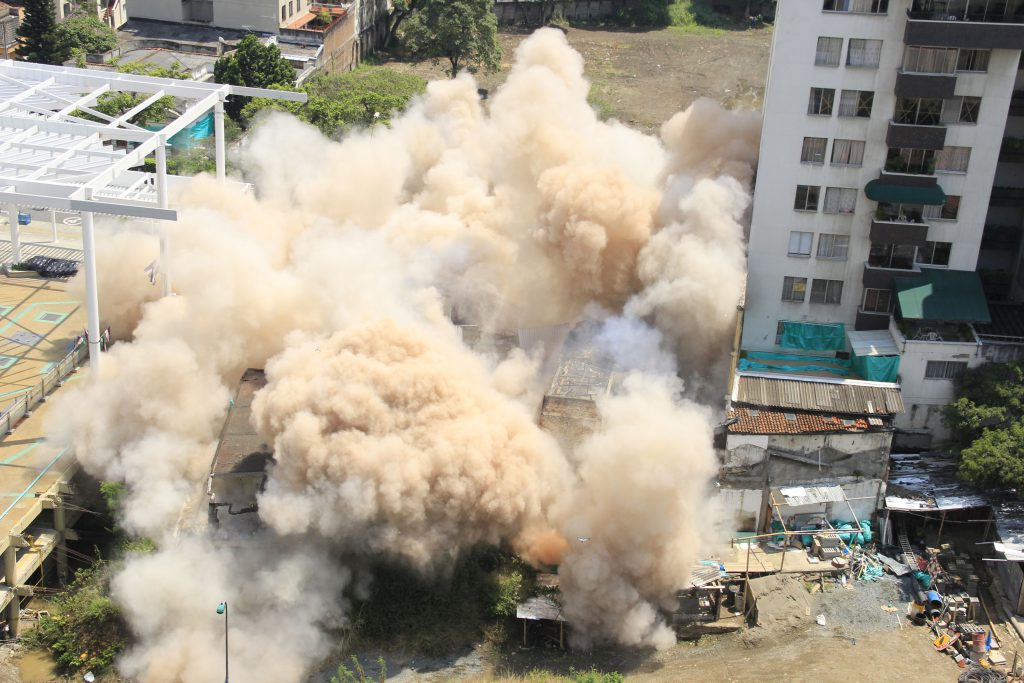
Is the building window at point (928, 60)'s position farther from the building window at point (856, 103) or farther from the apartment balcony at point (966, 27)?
the building window at point (856, 103)

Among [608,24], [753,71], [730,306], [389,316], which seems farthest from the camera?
[608,24]

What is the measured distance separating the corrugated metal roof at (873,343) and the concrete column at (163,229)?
2158 cm

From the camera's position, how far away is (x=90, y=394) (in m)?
33.9

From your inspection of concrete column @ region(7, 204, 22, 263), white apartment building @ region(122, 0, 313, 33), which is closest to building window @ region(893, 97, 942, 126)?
concrete column @ region(7, 204, 22, 263)

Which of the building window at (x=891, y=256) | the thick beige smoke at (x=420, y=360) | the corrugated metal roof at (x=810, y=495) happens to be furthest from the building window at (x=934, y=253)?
the corrugated metal roof at (x=810, y=495)

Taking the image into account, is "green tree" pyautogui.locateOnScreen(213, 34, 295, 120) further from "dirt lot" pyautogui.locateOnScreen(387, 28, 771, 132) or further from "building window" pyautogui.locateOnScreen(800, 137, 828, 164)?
"building window" pyautogui.locateOnScreen(800, 137, 828, 164)

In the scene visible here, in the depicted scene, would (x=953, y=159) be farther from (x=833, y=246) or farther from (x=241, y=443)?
(x=241, y=443)

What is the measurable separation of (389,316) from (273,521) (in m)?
6.54

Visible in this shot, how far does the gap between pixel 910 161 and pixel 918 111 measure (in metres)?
1.47

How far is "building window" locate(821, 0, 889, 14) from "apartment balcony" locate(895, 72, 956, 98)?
2.00 meters

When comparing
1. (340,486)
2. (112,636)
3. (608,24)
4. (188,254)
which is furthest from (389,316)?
(608,24)

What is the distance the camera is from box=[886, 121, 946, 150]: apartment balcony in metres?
34.4

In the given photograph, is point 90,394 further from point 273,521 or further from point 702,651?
point 702,651

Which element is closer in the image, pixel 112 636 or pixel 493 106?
pixel 112 636
